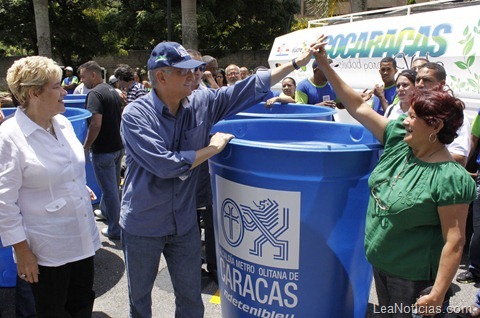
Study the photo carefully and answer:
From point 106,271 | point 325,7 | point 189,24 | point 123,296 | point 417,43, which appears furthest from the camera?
point 189,24

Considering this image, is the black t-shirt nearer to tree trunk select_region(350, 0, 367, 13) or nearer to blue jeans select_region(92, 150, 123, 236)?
blue jeans select_region(92, 150, 123, 236)

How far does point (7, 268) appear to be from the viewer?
3.09m

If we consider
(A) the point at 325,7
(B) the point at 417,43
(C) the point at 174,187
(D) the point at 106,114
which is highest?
(A) the point at 325,7

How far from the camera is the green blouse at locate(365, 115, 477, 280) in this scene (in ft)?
5.50

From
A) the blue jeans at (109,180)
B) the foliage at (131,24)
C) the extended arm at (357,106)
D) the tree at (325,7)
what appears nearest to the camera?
the extended arm at (357,106)

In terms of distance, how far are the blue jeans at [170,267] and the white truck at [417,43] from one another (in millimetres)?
4161

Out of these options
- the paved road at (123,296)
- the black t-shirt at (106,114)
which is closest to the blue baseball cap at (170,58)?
the paved road at (123,296)

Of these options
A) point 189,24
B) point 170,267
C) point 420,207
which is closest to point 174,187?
point 170,267

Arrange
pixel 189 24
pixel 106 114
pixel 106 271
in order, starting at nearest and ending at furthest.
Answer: pixel 106 271 → pixel 106 114 → pixel 189 24

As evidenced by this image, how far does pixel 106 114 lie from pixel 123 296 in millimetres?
1778

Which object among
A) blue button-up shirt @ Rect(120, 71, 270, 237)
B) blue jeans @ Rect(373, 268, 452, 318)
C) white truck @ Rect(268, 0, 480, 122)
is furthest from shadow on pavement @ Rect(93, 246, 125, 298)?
white truck @ Rect(268, 0, 480, 122)

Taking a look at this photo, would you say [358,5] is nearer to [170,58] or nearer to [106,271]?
[106,271]

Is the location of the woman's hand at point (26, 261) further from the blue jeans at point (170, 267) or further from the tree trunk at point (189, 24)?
the tree trunk at point (189, 24)

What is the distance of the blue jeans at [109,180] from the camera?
14.0 ft
